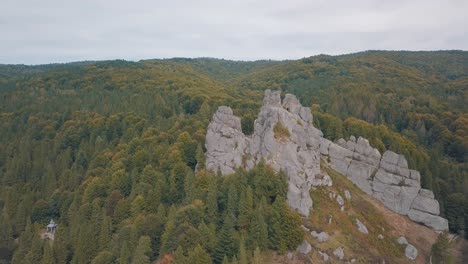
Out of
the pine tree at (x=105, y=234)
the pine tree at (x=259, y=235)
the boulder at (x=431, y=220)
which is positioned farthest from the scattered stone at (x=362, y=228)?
the pine tree at (x=105, y=234)

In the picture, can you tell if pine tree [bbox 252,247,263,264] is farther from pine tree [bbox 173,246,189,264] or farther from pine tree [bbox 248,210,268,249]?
pine tree [bbox 173,246,189,264]

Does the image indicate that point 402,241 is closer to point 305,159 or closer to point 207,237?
point 305,159

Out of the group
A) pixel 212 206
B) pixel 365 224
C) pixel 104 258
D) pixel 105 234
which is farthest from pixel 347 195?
pixel 105 234

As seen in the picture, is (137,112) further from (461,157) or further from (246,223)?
(461,157)

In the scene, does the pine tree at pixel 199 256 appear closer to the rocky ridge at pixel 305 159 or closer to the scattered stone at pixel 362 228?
the rocky ridge at pixel 305 159

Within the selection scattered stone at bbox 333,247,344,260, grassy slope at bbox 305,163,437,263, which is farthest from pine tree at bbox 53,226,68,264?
scattered stone at bbox 333,247,344,260

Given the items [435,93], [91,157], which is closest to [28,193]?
[91,157]
